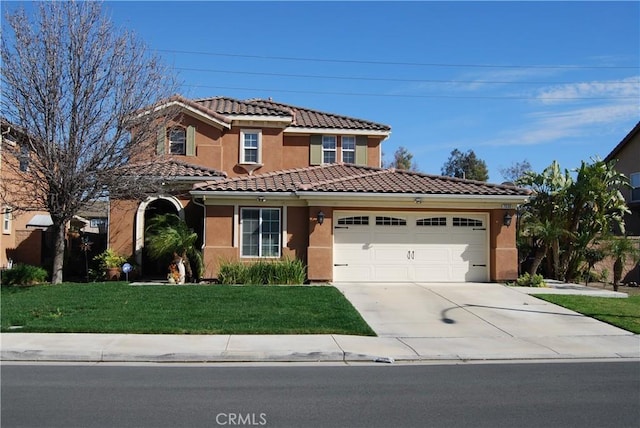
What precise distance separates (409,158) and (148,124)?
44719 millimetres

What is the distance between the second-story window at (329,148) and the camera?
25.4 m

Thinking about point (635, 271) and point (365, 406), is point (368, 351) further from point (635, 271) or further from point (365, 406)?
point (635, 271)

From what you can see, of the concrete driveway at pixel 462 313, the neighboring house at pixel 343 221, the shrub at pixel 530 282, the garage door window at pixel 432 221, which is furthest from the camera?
the garage door window at pixel 432 221

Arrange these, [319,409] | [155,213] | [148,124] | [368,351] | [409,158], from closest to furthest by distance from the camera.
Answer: [319,409]
[368,351]
[148,124]
[155,213]
[409,158]

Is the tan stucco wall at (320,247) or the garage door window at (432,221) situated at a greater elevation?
the garage door window at (432,221)

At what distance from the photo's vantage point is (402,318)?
13984mm

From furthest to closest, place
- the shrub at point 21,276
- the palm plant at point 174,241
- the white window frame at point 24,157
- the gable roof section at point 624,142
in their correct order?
the gable roof section at point 624,142
the palm plant at point 174,241
the shrub at point 21,276
the white window frame at point 24,157

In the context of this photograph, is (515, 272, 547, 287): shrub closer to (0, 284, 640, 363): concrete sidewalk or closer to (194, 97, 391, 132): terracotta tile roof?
(0, 284, 640, 363): concrete sidewalk

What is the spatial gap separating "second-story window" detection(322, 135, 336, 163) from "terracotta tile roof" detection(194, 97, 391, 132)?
0.61m

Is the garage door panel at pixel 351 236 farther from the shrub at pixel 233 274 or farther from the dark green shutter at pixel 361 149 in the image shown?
the dark green shutter at pixel 361 149

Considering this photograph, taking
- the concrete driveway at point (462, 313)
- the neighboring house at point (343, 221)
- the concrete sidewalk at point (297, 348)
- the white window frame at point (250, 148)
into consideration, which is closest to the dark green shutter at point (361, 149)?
the neighboring house at point (343, 221)

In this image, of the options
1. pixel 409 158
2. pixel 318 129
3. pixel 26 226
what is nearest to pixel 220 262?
pixel 318 129
